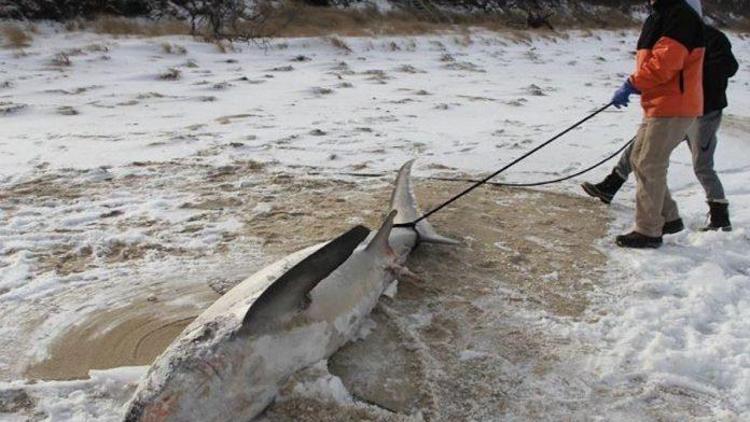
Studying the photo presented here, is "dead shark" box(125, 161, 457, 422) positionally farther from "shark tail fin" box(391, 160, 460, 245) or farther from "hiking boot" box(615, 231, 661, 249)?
"hiking boot" box(615, 231, 661, 249)

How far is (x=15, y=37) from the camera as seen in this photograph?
45.1ft

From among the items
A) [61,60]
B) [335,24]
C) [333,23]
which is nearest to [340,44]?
[335,24]

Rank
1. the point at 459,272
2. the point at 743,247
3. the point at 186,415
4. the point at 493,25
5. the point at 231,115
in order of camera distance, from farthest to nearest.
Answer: the point at 493,25
the point at 231,115
the point at 743,247
the point at 459,272
the point at 186,415

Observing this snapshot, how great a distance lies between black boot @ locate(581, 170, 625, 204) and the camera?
5625mm

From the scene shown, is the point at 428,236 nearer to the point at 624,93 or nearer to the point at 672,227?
the point at 624,93

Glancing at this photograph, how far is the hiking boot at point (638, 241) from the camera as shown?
15.6ft

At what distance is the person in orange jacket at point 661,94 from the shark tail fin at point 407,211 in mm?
1264

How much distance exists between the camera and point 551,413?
3057mm

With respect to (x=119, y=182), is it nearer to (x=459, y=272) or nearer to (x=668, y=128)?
(x=459, y=272)

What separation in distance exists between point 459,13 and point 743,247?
22031mm

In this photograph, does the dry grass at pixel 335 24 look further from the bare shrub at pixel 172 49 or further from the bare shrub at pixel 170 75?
the bare shrub at pixel 170 75

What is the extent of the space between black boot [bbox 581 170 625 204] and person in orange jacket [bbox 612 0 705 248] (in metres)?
0.67

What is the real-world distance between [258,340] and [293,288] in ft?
0.83

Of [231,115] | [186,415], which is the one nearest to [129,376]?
[186,415]
